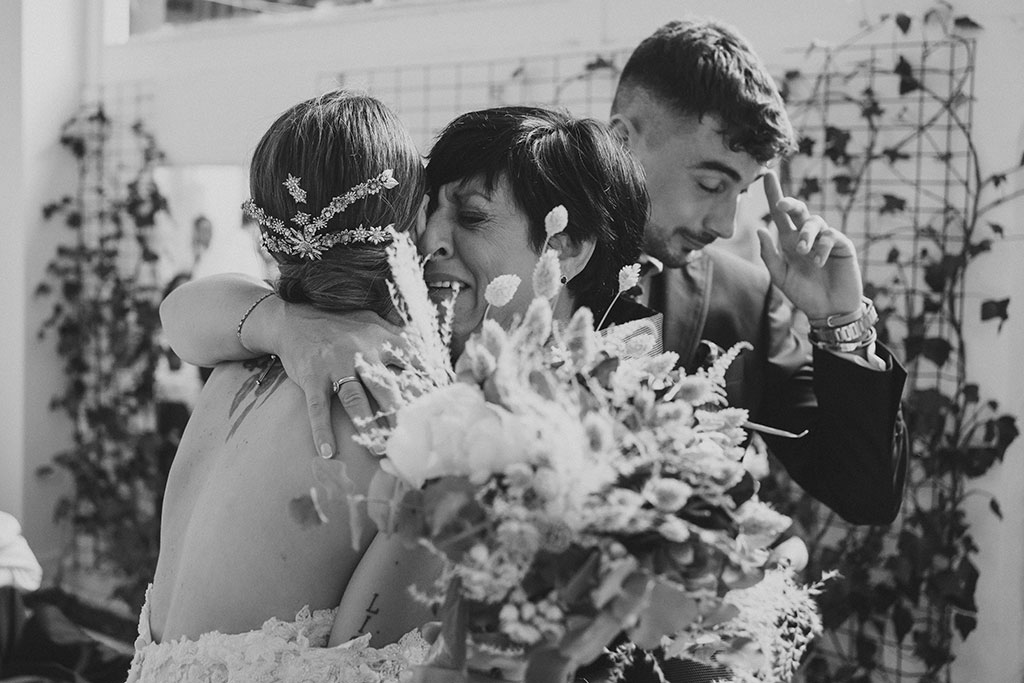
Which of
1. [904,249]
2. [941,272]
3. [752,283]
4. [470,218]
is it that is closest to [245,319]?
[470,218]

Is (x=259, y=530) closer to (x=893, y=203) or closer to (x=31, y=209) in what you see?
(x=893, y=203)

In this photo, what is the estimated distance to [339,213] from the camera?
1.45 meters

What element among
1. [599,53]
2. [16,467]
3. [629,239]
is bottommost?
[16,467]

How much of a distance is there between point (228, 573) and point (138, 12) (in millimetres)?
4767

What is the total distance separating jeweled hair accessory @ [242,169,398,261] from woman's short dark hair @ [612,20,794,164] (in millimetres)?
934

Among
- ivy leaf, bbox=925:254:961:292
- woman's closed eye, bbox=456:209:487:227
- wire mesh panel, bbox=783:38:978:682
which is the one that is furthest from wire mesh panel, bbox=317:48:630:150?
woman's closed eye, bbox=456:209:487:227

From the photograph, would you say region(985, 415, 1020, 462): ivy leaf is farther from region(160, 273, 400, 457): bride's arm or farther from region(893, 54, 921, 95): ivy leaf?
region(160, 273, 400, 457): bride's arm

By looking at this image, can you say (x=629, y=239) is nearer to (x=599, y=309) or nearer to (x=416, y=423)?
→ (x=599, y=309)

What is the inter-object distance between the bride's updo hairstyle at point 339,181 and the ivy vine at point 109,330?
12.3 feet

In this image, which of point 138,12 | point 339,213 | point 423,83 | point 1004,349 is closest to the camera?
point 339,213

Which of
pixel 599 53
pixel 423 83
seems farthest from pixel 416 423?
pixel 423 83

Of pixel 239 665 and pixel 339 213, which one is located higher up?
pixel 339 213

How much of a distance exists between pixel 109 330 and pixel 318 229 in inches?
163

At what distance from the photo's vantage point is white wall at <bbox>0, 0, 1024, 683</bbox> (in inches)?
122
